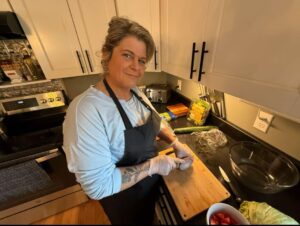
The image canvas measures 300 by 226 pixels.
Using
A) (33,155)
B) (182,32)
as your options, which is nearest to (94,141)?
(33,155)

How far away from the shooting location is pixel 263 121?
839 millimetres

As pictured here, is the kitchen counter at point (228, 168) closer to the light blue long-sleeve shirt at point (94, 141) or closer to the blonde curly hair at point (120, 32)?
the light blue long-sleeve shirt at point (94, 141)

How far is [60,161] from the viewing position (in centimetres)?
109

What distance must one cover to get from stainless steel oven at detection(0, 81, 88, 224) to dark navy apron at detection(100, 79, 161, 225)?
544 mm

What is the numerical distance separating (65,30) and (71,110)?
2.79 ft

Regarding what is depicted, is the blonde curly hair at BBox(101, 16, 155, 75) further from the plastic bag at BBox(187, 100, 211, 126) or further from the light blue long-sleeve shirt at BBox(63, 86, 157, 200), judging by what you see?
the plastic bag at BBox(187, 100, 211, 126)

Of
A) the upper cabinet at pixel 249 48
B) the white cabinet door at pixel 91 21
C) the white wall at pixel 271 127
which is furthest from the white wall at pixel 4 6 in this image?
the white wall at pixel 271 127

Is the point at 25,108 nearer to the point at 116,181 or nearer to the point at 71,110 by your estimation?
the point at 71,110

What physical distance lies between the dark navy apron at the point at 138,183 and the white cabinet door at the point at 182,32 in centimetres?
41

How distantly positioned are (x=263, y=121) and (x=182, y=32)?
749mm

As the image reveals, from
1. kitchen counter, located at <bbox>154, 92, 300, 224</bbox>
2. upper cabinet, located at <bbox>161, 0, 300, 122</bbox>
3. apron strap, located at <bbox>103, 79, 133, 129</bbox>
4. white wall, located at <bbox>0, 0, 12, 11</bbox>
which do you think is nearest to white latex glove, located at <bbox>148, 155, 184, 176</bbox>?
kitchen counter, located at <bbox>154, 92, 300, 224</bbox>

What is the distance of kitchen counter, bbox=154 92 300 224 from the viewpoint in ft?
2.07

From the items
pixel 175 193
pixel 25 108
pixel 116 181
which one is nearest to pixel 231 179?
pixel 175 193

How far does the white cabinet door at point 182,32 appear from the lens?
0.76 m
